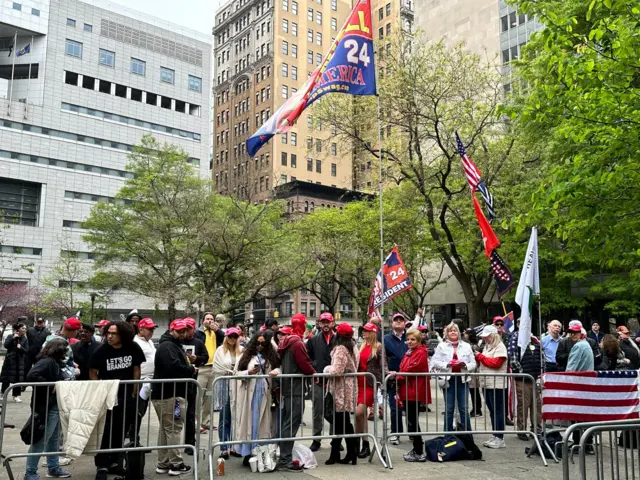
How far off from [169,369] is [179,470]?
1368mm

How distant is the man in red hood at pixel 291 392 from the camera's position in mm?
8438

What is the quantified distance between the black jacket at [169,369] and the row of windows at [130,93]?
238 feet

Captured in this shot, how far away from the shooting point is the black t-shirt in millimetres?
7781

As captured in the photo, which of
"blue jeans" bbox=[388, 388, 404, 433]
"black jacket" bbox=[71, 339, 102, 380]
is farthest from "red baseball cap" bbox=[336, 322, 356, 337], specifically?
"black jacket" bbox=[71, 339, 102, 380]

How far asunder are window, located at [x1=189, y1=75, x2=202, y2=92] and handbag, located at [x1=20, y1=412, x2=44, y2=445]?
8038cm

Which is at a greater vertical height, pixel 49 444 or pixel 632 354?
pixel 632 354

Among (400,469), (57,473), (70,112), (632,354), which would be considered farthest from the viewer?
(70,112)

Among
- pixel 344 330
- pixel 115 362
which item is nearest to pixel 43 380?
pixel 115 362

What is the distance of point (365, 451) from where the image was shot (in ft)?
30.2

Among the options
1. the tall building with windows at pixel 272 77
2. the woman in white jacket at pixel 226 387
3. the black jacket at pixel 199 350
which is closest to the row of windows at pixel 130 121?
the tall building with windows at pixel 272 77

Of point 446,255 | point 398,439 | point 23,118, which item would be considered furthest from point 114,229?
point 23,118

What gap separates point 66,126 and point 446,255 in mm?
57919

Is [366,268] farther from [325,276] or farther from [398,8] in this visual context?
[398,8]

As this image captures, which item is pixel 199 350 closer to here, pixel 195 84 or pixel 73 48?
pixel 73 48
